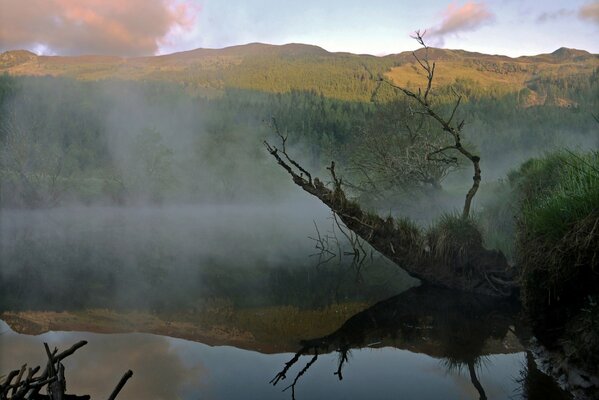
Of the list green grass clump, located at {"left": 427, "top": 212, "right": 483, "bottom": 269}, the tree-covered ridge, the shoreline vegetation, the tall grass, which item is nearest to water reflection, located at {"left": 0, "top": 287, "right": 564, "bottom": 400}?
the shoreline vegetation

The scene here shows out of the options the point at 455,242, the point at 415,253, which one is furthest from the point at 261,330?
the point at 455,242

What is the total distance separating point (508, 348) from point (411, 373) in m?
2.10

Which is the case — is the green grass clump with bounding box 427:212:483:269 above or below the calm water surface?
above

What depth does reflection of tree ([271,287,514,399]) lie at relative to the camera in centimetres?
792

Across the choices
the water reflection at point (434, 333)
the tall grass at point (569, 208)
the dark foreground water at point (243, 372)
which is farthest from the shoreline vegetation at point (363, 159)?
the dark foreground water at point (243, 372)

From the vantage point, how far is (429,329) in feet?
31.4

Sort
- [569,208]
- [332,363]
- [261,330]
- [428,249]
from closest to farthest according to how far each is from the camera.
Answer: [569,208] < [332,363] < [261,330] < [428,249]

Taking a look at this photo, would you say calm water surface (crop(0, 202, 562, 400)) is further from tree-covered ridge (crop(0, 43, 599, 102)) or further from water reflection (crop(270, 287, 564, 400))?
tree-covered ridge (crop(0, 43, 599, 102))

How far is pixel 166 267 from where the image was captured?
59.3 feet

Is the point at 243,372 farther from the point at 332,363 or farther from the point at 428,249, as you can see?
the point at 428,249

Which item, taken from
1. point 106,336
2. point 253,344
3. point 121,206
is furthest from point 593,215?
point 121,206

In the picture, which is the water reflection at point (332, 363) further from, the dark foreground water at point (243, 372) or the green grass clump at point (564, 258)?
the green grass clump at point (564, 258)

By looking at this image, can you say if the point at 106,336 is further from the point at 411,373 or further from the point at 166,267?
the point at 166,267

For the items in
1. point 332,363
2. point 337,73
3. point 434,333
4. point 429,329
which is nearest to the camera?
point 332,363
